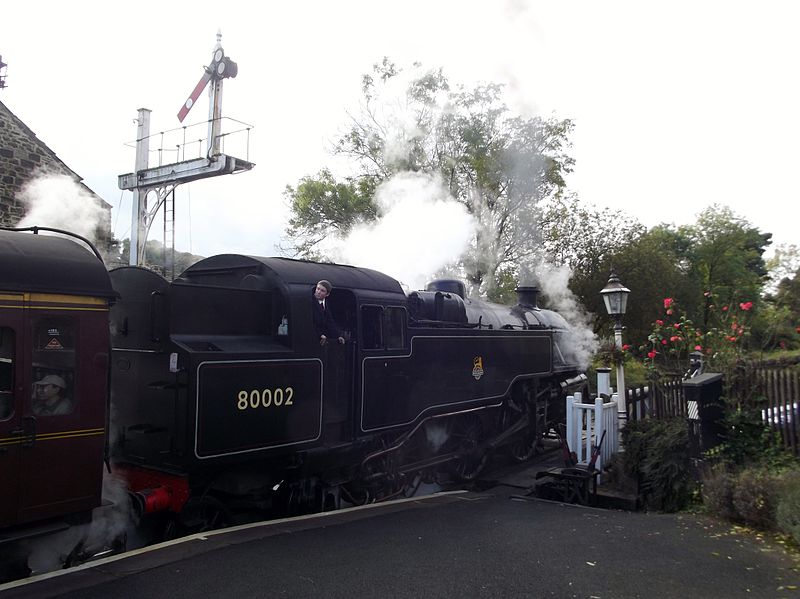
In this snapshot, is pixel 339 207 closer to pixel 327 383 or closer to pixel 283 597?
pixel 327 383

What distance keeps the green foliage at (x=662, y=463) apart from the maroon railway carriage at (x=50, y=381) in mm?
5847

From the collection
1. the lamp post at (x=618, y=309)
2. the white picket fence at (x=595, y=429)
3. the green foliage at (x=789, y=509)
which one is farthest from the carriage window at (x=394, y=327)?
the green foliage at (x=789, y=509)

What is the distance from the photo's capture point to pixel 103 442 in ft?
14.7

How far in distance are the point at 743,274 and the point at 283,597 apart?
35570 mm

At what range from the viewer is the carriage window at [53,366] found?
416cm

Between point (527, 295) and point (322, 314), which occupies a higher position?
point (527, 295)

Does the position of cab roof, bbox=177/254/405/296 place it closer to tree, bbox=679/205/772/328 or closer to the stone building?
the stone building

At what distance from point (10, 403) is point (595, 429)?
677 centimetres

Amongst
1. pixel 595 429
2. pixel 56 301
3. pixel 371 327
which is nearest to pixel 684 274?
pixel 595 429

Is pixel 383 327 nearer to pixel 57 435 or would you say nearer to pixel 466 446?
pixel 466 446

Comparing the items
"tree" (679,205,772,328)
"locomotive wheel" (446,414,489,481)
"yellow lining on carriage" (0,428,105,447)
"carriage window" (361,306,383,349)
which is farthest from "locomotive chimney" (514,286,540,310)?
"tree" (679,205,772,328)

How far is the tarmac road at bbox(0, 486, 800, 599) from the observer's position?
4.10m

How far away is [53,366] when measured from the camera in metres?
4.26

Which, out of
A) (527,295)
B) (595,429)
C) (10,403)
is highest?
(527,295)
